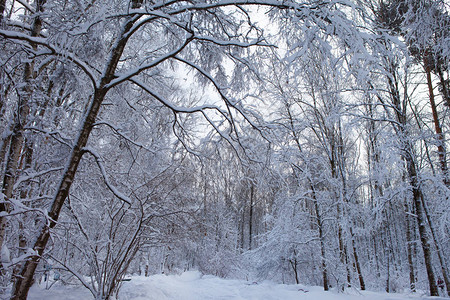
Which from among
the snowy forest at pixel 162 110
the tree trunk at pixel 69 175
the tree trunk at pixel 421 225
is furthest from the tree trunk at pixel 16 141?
the tree trunk at pixel 421 225

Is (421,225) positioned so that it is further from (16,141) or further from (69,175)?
(16,141)

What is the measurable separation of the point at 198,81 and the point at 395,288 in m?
16.3

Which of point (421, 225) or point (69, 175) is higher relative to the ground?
point (69, 175)

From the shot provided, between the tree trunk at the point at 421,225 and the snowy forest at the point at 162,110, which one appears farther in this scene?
the tree trunk at the point at 421,225

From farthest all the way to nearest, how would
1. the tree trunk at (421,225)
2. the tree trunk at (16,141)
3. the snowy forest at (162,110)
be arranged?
the tree trunk at (421,225)
the tree trunk at (16,141)
the snowy forest at (162,110)

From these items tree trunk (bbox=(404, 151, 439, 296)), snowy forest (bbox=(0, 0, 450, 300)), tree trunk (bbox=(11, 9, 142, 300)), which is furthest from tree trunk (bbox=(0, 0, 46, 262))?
tree trunk (bbox=(404, 151, 439, 296))

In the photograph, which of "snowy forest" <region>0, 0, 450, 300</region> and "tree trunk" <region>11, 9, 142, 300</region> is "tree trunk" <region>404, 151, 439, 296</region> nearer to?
"snowy forest" <region>0, 0, 450, 300</region>

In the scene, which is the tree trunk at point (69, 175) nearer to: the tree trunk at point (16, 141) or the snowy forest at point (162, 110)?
the snowy forest at point (162, 110)

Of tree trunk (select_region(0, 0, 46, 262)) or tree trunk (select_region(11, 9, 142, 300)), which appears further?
tree trunk (select_region(0, 0, 46, 262))

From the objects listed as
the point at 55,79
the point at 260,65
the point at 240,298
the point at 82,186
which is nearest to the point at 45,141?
the point at 55,79

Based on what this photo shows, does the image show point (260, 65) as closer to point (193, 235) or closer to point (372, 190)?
point (193, 235)

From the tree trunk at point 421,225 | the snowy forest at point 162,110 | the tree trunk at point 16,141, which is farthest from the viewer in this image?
the tree trunk at point 421,225

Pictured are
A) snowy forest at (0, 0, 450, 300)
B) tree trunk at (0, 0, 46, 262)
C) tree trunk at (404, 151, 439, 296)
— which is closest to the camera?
snowy forest at (0, 0, 450, 300)

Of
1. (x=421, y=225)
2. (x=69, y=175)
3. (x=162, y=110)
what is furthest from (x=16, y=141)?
(x=421, y=225)
